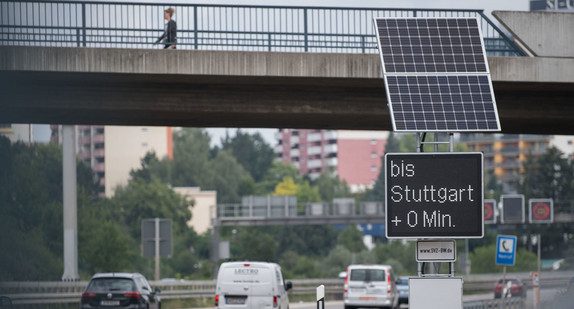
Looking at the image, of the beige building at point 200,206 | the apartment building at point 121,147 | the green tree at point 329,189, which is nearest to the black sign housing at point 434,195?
the apartment building at point 121,147

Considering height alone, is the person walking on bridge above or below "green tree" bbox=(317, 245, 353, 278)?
above

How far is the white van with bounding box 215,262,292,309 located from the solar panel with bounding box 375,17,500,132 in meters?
12.2

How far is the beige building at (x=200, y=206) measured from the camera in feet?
465

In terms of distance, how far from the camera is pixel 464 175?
1550 cm

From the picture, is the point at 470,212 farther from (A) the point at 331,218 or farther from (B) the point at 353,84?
(A) the point at 331,218

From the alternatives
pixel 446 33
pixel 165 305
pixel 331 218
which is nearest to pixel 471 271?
pixel 331 218

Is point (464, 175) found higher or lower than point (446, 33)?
lower

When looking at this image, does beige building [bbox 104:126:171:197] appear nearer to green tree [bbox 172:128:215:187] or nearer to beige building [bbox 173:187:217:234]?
green tree [bbox 172:128:215:187]

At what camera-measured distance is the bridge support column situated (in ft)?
127

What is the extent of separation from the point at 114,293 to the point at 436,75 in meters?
13.4

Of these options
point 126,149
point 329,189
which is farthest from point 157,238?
point 329,189

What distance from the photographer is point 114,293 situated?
28125mm

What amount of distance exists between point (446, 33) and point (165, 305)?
28.0 m

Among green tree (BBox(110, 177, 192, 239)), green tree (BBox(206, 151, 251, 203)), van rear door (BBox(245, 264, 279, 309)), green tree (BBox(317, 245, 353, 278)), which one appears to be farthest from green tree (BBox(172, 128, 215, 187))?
van rear door (BBox(245, 264, 279, 309))
